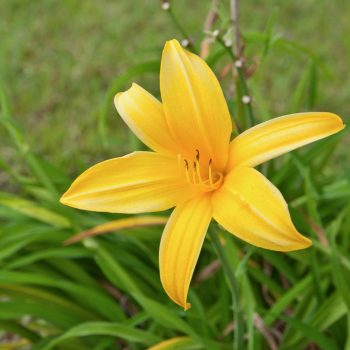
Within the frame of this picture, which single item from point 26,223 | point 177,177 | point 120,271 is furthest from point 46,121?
point 177,177

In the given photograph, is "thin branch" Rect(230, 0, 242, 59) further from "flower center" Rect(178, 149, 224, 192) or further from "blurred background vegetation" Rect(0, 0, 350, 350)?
"flower center" Rect(178, 149, 224, 192)

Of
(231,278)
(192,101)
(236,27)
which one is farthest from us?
(236,27)

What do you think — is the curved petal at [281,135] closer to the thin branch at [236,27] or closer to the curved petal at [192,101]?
the curved petal at [192,101]

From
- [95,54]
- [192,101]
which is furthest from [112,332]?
[95,54]

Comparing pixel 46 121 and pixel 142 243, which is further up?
pixel 46 121

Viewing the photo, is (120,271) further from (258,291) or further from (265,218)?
(265,218)

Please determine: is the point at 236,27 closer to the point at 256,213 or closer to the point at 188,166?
the point at 188,166

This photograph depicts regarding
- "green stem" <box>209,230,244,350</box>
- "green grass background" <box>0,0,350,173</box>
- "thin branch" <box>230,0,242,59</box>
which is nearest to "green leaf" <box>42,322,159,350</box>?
"green stem" <box>209,230,244,350</box>
